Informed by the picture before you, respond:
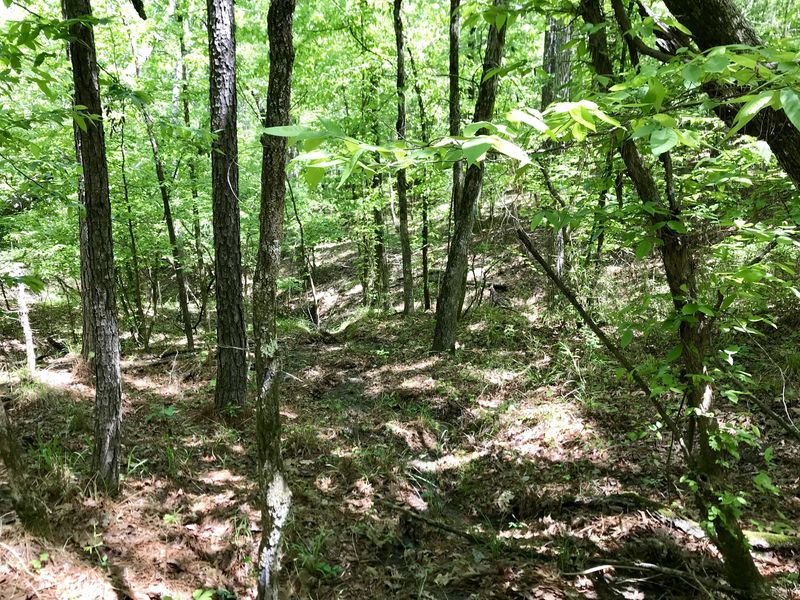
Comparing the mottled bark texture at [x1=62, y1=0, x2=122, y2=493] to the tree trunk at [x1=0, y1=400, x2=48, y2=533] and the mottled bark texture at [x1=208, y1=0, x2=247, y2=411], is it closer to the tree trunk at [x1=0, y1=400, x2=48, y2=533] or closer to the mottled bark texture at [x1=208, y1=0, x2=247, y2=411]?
the tree trunk at [x1=0, y1=400, x2=48, y2=533]

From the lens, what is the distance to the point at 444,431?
6434 mm

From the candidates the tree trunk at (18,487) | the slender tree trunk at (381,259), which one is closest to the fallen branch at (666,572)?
the tree trunk at (18,487)

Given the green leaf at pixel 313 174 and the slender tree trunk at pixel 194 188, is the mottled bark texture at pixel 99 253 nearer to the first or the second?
the green leaf at pixel 313 174

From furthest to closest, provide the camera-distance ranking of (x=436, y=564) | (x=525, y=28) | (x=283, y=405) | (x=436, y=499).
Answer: (x=525, y=28) → (x=283, y=405) → (x=436, y=499) → (x=436, y=564)

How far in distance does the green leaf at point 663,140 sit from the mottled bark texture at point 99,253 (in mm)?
4047

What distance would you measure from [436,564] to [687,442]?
2.31 metres

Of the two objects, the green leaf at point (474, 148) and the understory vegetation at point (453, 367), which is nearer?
the green leaf at point (474, 148)

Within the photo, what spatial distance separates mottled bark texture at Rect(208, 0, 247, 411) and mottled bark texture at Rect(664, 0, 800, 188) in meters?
4.47

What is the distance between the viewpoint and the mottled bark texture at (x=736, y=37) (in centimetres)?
232

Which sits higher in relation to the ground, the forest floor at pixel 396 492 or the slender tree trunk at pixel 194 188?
the slender tree trunk at pixel 194 188

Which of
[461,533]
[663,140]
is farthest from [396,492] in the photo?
[663,140]

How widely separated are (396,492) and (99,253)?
376 centimetres

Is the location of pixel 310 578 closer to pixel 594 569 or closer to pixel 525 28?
pixel 594 569

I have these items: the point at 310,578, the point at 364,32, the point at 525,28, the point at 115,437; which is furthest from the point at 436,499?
the point at 364,32
